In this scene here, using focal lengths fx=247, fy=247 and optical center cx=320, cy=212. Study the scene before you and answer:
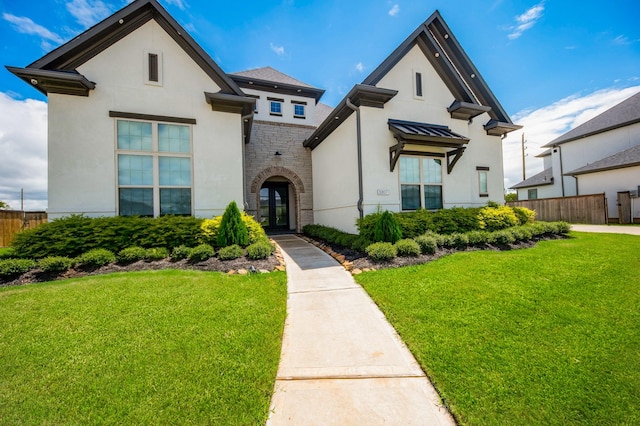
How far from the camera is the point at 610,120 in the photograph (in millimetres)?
18375

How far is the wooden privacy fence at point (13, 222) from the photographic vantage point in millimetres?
9383

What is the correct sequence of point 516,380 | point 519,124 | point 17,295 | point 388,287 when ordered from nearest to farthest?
point 516,380, point 17,295, point 388,287, point 519,124

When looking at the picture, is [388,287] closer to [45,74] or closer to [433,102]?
[433,102]

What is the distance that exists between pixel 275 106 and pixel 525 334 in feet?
43.5

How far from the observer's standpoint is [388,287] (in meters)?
4.83

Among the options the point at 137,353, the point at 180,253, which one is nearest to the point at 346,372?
the point at 137,353

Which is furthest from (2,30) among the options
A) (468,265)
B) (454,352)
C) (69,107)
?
(468,265)

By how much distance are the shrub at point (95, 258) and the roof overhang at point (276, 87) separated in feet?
33.0

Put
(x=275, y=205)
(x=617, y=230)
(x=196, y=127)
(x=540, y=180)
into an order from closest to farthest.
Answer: (x=196, y=127) < (x=617, y=230) < (x=275, y=205) < (x=540, y=180)

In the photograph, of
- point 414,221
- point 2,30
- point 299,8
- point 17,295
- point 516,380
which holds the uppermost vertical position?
point 299,8

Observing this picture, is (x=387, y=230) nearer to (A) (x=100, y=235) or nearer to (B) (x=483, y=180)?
(A) (x=100, y=235)

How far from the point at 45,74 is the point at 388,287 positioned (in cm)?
1005

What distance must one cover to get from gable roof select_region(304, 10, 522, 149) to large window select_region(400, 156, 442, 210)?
2.40 meters

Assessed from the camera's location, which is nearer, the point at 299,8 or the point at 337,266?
the point at 337,266
